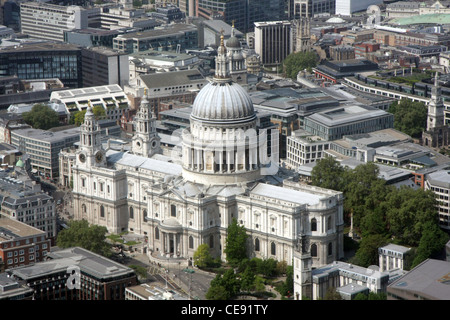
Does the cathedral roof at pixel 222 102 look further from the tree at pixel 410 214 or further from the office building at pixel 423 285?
the office building at pixel 423 285

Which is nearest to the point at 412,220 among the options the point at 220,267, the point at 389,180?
the point at 389,180

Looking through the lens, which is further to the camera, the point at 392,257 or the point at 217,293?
the point at 392,257

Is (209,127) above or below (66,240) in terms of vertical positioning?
above

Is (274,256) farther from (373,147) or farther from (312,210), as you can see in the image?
(373,147)

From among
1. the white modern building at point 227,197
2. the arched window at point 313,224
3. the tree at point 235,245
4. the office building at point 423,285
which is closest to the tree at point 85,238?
the white modern building at point 227,197

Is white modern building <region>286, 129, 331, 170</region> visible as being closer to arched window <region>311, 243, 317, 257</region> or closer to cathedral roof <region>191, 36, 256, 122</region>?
cathedral roof <region>191, 36, 256, 122</region>

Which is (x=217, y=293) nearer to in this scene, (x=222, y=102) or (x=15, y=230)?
(x=15, y=230)

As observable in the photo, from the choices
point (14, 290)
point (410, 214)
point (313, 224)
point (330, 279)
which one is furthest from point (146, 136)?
point (14, 290)
